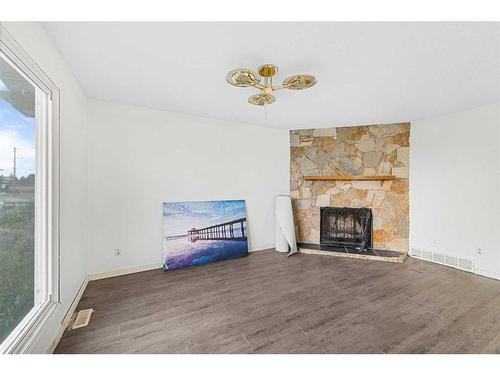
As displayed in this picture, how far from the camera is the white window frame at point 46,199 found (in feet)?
5.32

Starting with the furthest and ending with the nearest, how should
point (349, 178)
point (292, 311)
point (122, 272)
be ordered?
1. point (349, 178)
2. point (122, 272)
3. point (292, 311)

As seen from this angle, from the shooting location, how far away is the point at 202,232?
135 inches

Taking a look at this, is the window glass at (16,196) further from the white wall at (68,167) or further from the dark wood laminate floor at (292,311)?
the dark wood laminate floor at (292,311)

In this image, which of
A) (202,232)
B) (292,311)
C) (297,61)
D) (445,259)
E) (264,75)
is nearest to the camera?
(297,61)

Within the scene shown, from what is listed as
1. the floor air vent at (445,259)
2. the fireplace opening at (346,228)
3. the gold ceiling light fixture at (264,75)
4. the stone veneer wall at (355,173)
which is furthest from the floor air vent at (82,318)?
the floor air vent at (445,259)

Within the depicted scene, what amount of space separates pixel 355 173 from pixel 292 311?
2.93 m

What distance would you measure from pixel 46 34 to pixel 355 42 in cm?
237

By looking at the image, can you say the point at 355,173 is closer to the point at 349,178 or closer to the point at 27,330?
the point at 349,178

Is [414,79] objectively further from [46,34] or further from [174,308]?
[174,308]

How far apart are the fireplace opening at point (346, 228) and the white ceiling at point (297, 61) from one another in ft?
6.37

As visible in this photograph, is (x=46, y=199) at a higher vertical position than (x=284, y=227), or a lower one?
higher

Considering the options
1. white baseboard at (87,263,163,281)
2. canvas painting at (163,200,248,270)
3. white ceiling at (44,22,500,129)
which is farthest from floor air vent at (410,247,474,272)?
white baseboard at (87,263,163,281)

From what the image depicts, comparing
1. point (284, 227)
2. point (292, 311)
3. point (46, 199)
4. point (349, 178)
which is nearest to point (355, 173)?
point (349, 178)
